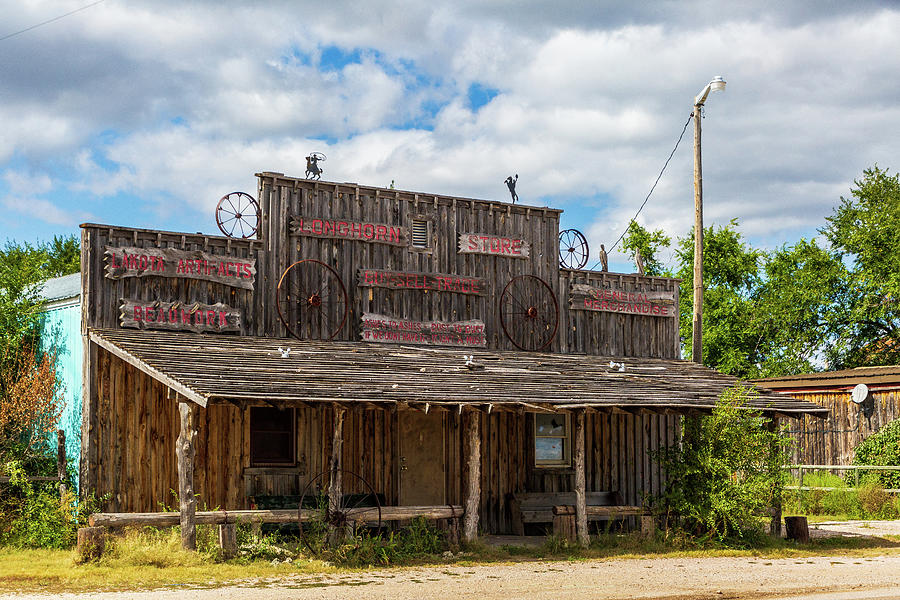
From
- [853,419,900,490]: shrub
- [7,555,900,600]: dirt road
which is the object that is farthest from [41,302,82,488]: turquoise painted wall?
[853,419,900,490]: shrub

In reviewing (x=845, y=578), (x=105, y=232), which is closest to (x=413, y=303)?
(x=105, y=232)

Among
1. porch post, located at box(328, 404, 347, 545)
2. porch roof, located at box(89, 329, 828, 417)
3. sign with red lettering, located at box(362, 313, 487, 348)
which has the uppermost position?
sign with red lettering, located at box(362, 313, 487, 348)

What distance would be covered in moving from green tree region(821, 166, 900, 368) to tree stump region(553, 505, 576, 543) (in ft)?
82.1

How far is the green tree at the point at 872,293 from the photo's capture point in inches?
1500

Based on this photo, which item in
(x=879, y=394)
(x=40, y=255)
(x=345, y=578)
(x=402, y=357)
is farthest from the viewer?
(x=879, y=394)

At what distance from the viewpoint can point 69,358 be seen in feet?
57.0

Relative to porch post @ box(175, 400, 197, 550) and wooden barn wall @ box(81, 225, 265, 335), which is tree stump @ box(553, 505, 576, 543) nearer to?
porch post @ box(175, 400, 197, 550)

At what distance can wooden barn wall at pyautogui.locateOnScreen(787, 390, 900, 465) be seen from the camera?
25312 mm

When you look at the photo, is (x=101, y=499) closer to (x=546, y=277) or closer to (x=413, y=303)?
(x=413, y=303)

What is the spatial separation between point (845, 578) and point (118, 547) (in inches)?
371

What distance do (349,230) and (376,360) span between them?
9.45 feet

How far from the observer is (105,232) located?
16484mm

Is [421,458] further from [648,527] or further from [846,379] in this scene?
[846,379]

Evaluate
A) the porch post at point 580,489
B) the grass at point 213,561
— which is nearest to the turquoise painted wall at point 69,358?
the grass at point 213,561
